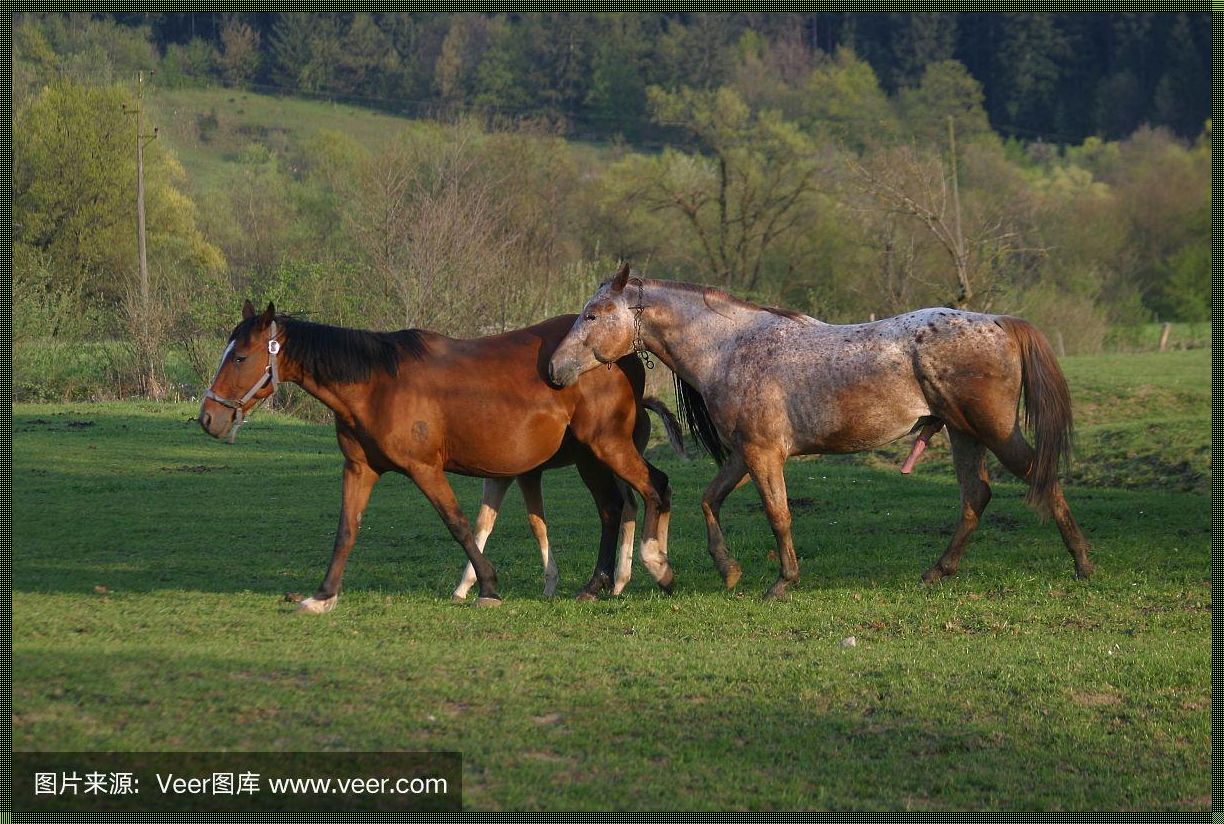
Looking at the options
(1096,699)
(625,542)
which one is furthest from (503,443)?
(1096,699)

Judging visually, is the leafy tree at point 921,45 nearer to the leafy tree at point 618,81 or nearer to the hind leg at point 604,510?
the leafy tree at point 618,81

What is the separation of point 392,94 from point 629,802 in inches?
3755

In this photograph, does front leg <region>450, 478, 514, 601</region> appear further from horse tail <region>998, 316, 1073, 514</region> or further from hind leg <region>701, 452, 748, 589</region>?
horse tail <region>998, 316, 1073, 514</region>

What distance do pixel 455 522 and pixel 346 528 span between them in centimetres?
80

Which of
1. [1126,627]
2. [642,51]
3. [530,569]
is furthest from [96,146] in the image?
[642,51]

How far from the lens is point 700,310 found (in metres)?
11.4

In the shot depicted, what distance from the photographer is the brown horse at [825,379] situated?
35.6ft

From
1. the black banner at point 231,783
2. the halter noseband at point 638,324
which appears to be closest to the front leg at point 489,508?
the halter noseband at point 638,324

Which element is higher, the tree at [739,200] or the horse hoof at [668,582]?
the horse hoof at [668,582]

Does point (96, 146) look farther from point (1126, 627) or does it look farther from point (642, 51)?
point (642, 51)

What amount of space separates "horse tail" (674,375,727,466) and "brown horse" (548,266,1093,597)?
17.6 inches

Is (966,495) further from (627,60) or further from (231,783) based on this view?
(627,60)

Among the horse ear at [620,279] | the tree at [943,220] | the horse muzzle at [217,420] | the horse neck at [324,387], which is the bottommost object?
the tree at [943,220]

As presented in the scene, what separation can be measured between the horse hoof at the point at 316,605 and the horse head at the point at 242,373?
1.36 meters
